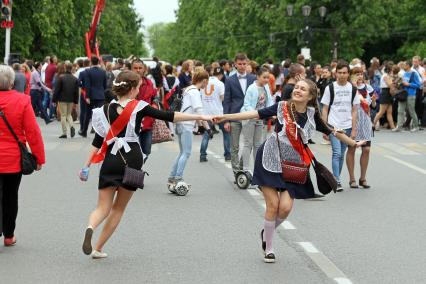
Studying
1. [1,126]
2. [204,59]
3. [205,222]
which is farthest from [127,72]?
[204,59]

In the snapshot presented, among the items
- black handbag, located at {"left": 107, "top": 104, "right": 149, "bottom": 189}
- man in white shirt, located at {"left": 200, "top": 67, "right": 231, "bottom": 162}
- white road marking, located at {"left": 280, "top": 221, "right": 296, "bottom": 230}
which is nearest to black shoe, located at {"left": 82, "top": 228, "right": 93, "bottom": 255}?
black handbag, located at {"left": 107, "top": 104, "right": 149, "bottom": 189}

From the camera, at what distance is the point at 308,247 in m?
9.38

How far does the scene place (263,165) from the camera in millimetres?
8672

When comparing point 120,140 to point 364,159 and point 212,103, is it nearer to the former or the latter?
point 364,159

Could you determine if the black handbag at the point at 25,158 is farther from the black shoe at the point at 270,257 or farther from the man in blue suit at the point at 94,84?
the man in blue suit at the point at 94,84

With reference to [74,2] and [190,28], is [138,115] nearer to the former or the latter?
[74,2]

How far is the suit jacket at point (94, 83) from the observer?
2323 cm

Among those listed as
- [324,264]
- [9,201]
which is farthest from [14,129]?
[324,264]

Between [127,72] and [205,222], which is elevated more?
[127,72]

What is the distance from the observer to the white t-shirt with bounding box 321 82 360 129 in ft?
46.0

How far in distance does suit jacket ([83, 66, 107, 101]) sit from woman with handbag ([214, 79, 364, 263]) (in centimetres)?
1483

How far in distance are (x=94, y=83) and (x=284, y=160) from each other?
590 inches

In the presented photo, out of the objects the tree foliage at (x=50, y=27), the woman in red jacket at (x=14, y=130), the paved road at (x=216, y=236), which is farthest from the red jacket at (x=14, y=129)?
the tree foliage at (x=50, y=27)

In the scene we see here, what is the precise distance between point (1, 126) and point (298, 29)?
58678 mm
